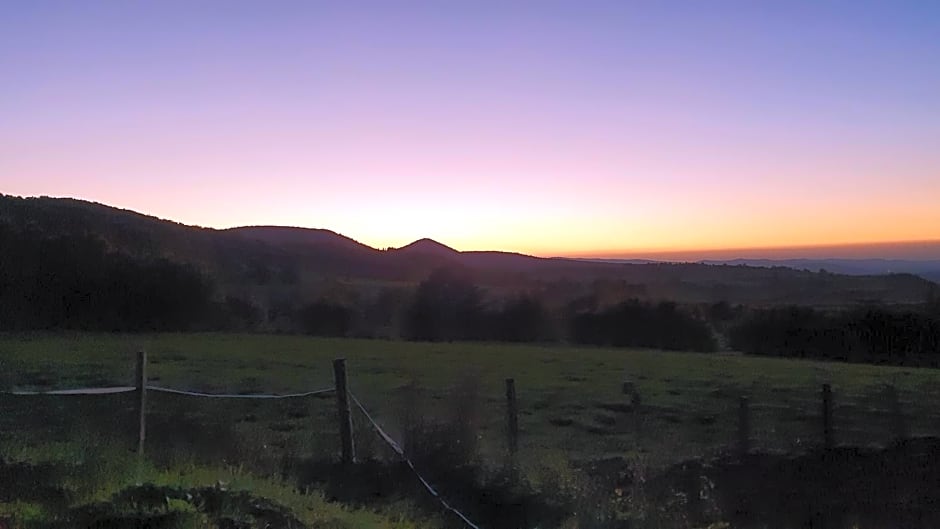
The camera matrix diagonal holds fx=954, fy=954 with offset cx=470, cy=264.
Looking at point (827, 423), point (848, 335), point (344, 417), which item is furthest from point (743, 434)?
point (848, 335)

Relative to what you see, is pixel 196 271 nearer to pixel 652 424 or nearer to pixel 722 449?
pixel 652 424

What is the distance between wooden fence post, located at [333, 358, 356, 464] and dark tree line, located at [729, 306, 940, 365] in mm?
46365

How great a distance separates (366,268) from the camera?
104m

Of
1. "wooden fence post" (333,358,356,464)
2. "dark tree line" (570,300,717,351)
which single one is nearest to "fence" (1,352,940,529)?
"wooden fence post" (333,358,356,464)

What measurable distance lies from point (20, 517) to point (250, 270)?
73.6 m

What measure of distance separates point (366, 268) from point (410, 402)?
90.0 meters

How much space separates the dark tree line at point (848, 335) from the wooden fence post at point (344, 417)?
46.4 m

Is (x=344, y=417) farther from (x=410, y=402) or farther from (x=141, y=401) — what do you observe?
(x=141, y=401)

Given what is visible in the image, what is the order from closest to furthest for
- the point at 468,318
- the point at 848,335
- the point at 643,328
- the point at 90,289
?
the point at 90,289 → the point at 848,335 → the point at 643,328 → the point at 468,318

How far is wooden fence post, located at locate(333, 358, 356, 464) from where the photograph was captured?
11883 mm

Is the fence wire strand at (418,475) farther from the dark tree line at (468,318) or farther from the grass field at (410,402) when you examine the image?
the dark tree line at (468,318)

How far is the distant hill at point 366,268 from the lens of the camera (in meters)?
61.2

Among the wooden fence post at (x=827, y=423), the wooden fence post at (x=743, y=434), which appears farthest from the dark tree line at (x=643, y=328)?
the wooden fence post at (x=743, y=434)

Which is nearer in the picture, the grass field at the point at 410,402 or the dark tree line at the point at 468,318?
the grass field at the point at 410,402
